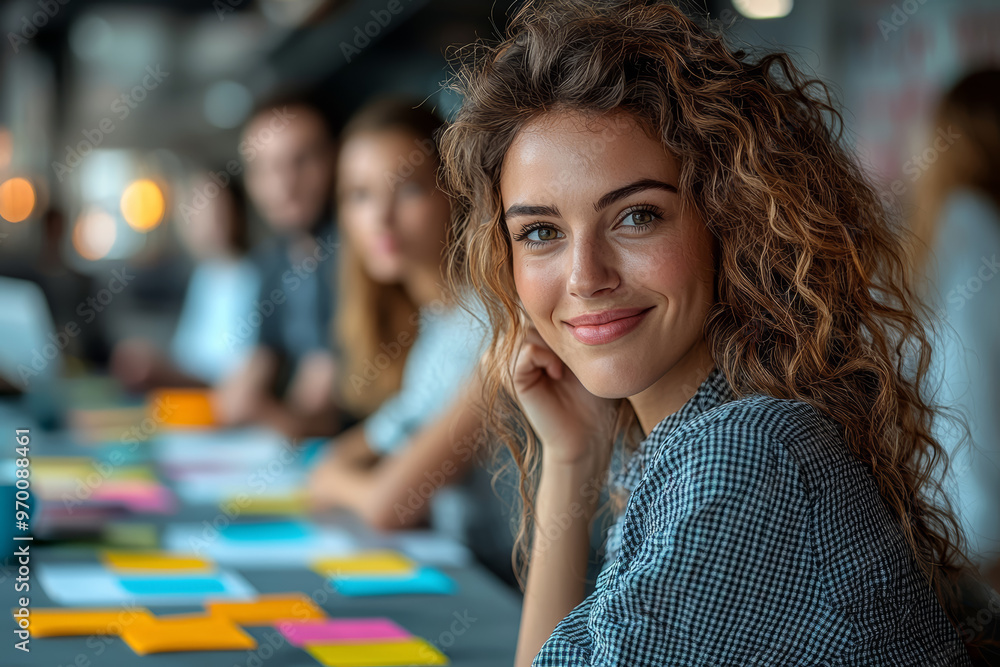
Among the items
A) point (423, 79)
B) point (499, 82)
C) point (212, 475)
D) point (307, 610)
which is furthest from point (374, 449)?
point (423, 79)

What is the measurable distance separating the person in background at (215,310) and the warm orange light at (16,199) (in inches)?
113

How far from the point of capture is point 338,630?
1171 mm

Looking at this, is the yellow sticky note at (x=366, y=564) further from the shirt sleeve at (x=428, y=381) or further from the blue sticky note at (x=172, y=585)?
the shirt sleeve at (x=428, y=381)

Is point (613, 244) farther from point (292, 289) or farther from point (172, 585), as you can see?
point (292, 289)

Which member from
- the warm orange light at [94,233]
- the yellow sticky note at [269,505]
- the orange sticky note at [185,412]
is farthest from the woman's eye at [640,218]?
the warm orange light at [94,233]

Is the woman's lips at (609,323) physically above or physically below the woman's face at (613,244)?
below

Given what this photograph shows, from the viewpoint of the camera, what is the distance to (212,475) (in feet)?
6.94

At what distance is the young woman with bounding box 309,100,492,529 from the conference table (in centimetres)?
12

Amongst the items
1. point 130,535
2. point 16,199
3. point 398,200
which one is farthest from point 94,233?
point 130,535

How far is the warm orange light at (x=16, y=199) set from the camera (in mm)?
6238

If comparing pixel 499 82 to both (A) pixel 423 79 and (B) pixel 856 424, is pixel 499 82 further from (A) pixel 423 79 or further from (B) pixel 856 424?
(A) pixel 423 79

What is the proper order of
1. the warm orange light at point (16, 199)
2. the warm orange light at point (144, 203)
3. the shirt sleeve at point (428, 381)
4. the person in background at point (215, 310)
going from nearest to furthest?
the shirt sleeve at point (428, 381) → the person in background at point (215, 310) → the warm orange light at point (16, 199) → the warm orange light at point (144, 203)

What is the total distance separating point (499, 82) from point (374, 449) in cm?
121

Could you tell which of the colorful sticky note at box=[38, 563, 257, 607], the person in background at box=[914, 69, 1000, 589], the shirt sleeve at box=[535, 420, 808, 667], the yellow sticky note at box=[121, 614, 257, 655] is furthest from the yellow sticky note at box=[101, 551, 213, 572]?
Result: the person in background at box=[914, 69, 1000, 589]
